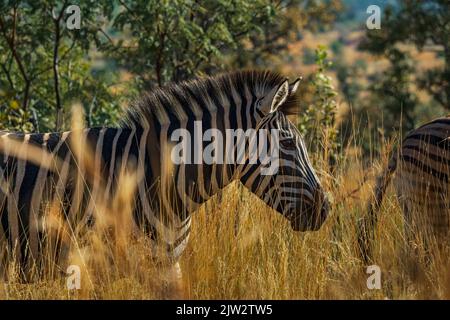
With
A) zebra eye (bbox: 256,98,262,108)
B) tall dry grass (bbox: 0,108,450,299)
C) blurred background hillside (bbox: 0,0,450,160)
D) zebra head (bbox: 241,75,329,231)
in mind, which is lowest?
tall dry grass (bbox: 0,108,450,299)

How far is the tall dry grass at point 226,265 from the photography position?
437cm

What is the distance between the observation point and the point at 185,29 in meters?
8.70

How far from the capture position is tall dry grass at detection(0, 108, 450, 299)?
4367 mm

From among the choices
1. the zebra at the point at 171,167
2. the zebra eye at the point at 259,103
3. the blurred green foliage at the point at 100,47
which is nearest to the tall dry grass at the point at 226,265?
the zebra at the point at 171,167

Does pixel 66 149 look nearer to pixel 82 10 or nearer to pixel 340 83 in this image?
pixel 82 10

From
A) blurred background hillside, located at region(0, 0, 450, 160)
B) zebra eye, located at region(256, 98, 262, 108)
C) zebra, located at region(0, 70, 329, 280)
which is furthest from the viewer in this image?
blurred background hillside, located at region(0, 0, 450, 160)

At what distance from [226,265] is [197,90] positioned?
105 cm

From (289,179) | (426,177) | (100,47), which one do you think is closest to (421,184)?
(426,177)

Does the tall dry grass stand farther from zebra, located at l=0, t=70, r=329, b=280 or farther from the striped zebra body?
the striped zebra body

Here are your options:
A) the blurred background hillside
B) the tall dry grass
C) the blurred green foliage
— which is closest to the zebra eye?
the tall dry grass

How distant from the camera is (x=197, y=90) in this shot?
4.68 meters

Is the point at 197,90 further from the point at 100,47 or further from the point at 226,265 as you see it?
the point at 100,47

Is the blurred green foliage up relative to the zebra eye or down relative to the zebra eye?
up
